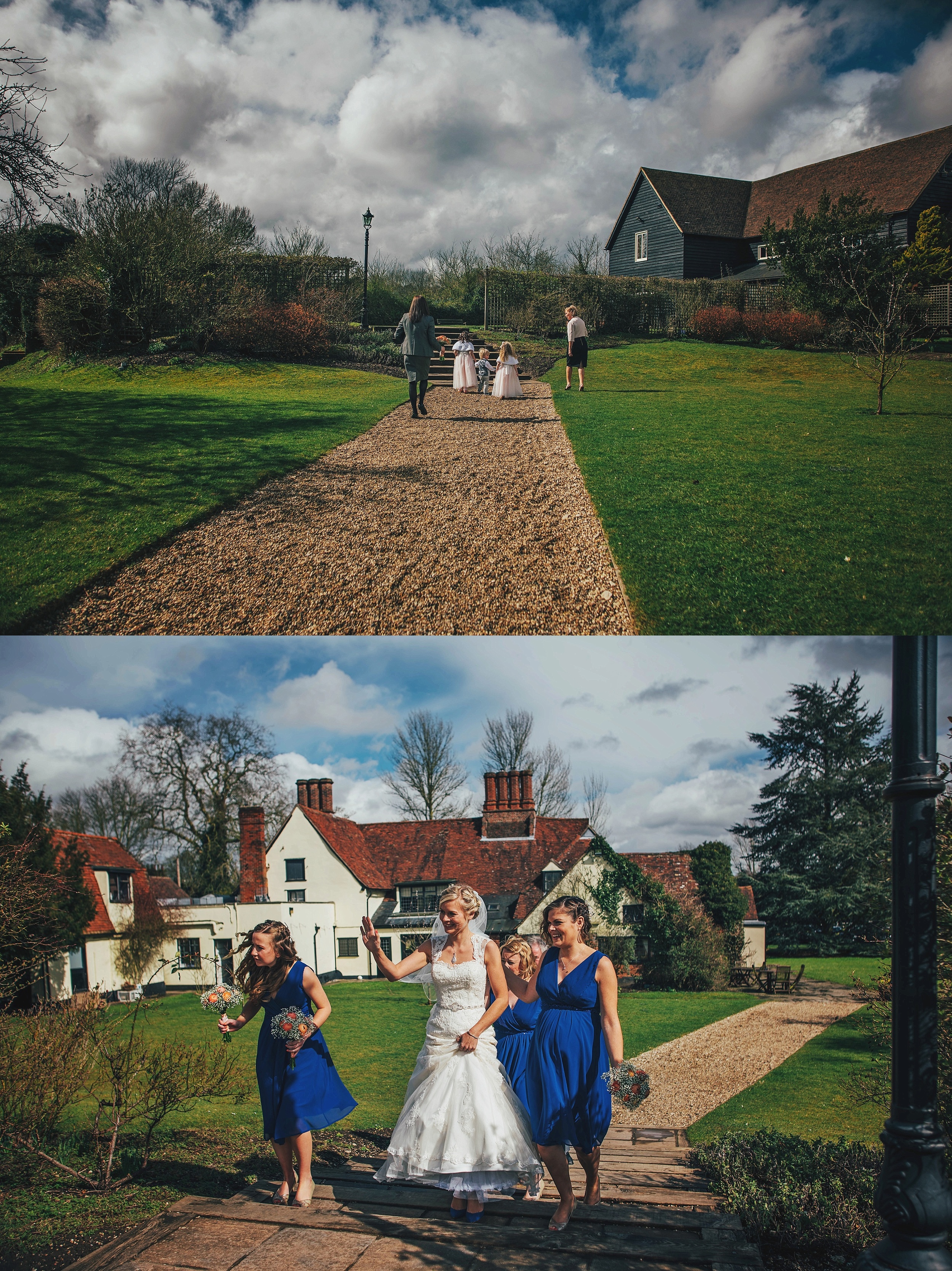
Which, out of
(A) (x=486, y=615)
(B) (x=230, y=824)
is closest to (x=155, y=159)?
(A) (x=486, y=615)

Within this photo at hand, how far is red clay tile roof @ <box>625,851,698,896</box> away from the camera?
75.0ft

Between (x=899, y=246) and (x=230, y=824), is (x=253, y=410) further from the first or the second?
(x=230, y=824)

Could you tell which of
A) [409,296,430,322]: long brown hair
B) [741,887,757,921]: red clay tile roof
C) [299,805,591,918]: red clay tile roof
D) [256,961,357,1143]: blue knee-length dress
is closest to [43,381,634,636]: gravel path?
[256,961,357,1143]: blue knee-length dress

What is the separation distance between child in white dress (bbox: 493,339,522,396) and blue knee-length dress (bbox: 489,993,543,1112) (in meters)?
10.3

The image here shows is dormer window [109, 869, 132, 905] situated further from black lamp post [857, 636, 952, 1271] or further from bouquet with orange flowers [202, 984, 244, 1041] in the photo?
black lamp post [857, 636, 952, 1271]

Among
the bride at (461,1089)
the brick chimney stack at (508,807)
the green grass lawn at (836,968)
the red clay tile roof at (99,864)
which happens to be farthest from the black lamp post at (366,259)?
the green grass lawn at (836,968)

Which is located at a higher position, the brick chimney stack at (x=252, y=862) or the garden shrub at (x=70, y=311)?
the garden shrub at (x=70, y=311)

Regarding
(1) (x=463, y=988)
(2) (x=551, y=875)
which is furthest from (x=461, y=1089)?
(2) (x=551, y=875)

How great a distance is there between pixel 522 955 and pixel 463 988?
93 cm

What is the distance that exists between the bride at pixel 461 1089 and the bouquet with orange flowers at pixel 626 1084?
48cm

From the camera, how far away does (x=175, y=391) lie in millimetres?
10984

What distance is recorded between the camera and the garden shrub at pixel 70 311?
10.1 metres

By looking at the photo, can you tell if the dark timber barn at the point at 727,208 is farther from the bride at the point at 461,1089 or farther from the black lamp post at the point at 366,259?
the bride at the point at 461,1089

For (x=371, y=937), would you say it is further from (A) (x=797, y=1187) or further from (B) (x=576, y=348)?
(B) (x=576, y=348)
